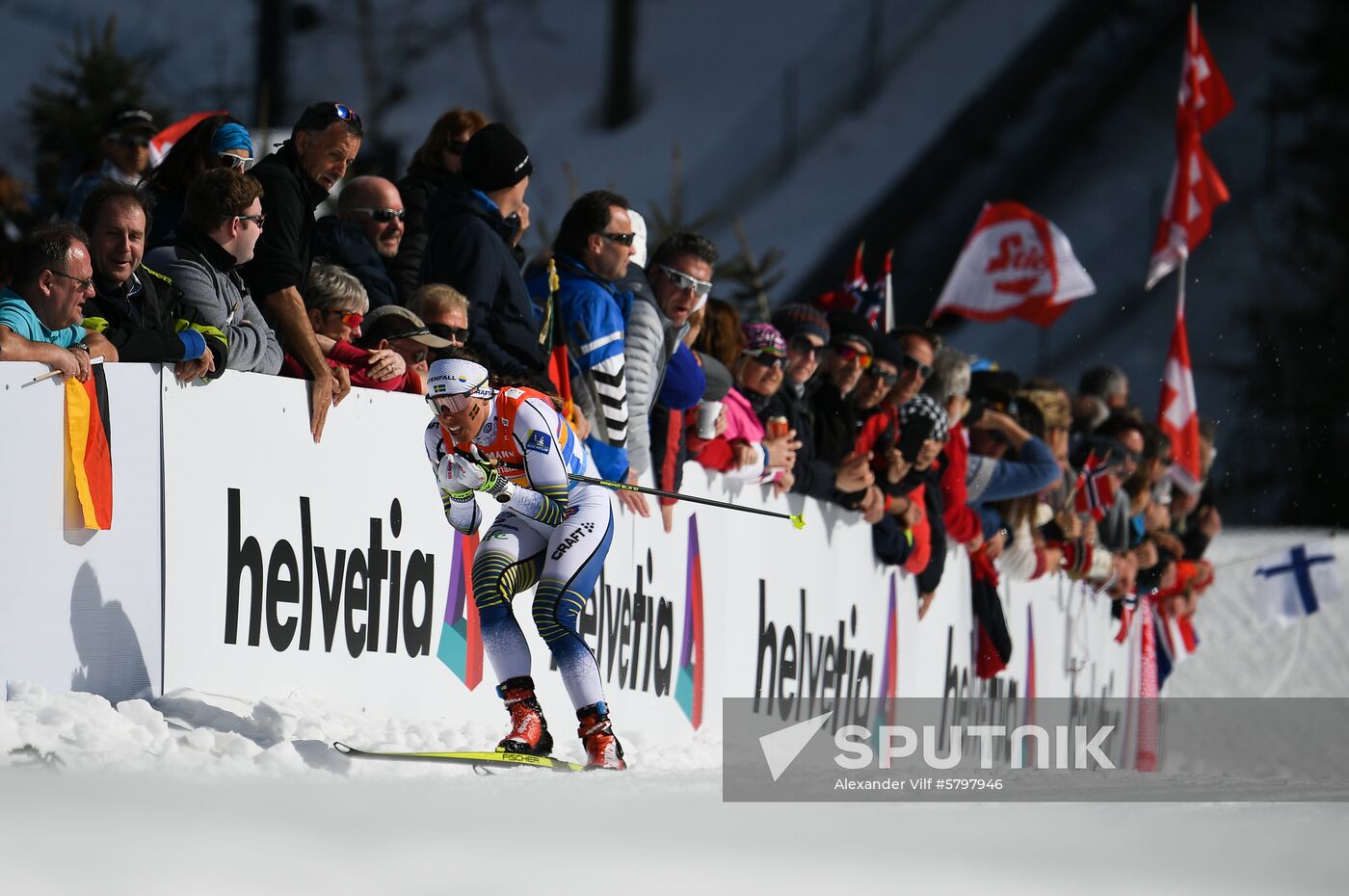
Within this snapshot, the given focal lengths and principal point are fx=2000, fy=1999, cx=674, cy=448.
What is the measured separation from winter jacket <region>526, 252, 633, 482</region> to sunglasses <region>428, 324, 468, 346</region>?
0.54 metres

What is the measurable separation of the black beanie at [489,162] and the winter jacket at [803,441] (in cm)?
249

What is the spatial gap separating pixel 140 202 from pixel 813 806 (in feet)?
9.64

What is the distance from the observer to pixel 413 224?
8.45 meters

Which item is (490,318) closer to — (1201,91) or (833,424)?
(833,424)

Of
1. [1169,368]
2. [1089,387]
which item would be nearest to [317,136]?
[1089,387]

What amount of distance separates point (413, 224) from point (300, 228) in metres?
1.22

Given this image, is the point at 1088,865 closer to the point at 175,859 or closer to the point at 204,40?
the point at 175,859

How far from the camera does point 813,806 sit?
5703 mm

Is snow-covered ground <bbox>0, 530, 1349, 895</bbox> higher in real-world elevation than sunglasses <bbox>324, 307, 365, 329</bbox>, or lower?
lower

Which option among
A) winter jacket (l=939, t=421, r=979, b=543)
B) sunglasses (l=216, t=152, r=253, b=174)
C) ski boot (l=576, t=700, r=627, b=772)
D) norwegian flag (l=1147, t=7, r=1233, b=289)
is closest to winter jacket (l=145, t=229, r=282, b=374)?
sunglasses (l=216, t=152, r=253, b=174)

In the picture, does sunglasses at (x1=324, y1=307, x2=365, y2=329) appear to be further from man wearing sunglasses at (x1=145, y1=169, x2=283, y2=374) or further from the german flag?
the german flag

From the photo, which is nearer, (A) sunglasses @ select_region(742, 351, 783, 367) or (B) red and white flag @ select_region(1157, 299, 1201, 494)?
(A) sunglasses @ select_region(742, 351, 783, 367)

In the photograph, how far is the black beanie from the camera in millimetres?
7812

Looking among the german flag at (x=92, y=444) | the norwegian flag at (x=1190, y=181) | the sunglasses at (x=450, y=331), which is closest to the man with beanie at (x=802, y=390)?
the sunglasses at (x=450, y=331)
